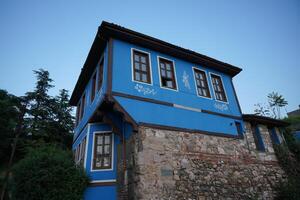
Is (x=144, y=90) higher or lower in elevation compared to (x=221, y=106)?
higher

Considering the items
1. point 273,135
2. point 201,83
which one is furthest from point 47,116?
point 273,135

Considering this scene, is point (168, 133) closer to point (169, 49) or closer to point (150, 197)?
point (150, 197)

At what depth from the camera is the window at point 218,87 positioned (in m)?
10.1

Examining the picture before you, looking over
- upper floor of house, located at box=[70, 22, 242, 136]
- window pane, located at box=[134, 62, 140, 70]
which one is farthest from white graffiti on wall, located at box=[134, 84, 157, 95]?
window pane, located at box=[134, 62, 140, 70]

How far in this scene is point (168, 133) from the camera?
728 cm

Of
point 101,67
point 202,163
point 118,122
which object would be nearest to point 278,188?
point 202,163

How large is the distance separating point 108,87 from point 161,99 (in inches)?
86.1

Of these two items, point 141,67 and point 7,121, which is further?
point 7,121

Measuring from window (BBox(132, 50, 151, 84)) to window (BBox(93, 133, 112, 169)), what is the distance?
287 centimetres

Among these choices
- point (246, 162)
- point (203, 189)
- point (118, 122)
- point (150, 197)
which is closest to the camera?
point (150, 197)

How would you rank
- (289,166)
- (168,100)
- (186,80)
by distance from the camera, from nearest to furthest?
1. (168,100)
2. (186,80)
3. (289,166)

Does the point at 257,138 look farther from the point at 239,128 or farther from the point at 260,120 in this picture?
the point at 239,128

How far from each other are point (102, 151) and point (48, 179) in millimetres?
2206

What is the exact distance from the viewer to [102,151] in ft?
27.3
